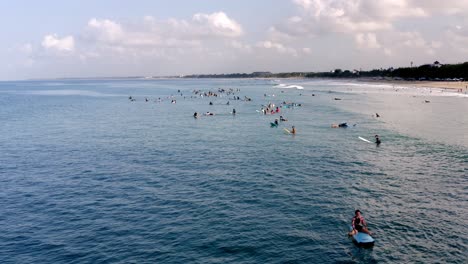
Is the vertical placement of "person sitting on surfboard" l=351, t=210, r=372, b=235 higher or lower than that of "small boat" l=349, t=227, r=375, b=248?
higher

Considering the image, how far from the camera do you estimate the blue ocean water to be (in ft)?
74.8

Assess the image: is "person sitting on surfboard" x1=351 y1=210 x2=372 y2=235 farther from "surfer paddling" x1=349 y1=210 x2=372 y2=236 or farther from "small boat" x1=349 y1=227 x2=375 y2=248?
"small boat" x1=349 y1=227 x2=375 y2=248

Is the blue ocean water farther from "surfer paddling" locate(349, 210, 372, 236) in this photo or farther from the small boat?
"surfer paddling" locate(349, 210, 372, 236)

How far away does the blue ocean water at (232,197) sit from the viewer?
74.8ft

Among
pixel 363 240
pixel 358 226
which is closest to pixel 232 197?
pixel 358 226

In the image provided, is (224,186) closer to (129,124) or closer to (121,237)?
(121,237)

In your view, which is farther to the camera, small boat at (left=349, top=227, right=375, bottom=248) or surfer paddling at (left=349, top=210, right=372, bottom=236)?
surfer paddling at (left=349, top=210, right=372, bottom=236)

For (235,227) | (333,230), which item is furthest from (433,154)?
(235,227)

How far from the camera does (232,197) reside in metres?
31.2

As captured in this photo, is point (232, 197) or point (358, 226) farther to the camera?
point (232, 197)

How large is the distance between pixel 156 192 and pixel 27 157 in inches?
913

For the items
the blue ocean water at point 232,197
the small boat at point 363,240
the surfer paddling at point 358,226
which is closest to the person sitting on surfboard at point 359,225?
the surfer paddling at point 358,226

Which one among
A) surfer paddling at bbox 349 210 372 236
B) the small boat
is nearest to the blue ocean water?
the small boat

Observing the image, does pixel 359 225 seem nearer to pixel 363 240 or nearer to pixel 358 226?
pixel 358 226
